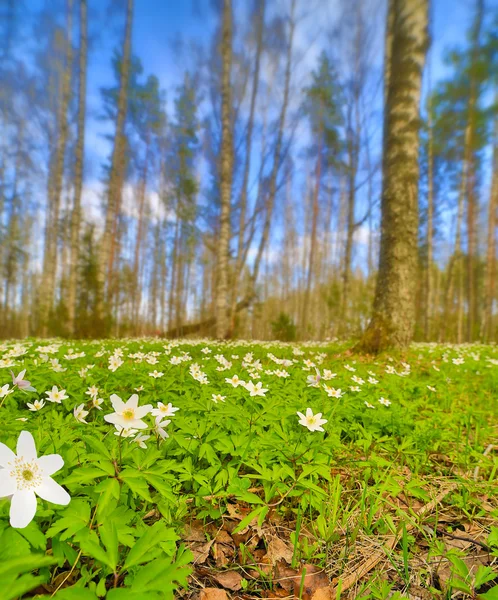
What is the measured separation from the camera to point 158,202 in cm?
1900

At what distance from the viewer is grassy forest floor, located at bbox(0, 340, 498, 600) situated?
823 mm

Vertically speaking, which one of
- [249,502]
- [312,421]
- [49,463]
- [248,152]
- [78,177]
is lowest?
[249,502]

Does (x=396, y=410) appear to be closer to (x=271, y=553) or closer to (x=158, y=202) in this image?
(x=271, y=553)

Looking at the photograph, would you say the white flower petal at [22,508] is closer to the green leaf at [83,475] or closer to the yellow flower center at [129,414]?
the green leaf at [83,475]

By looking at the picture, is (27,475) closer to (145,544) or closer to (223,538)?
(145,544)

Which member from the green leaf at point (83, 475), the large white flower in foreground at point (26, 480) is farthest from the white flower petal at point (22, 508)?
the green leaf at point (83, 475)

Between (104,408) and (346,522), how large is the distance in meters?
1.56

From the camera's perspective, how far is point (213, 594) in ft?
3.08

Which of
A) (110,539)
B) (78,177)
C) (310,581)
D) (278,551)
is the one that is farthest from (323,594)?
(78,177)

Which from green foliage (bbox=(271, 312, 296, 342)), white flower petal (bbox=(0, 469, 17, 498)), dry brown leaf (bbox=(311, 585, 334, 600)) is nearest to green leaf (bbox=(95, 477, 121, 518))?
white flower petal (bbox=(0, 469, 17, 498))

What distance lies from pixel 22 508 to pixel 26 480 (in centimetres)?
7

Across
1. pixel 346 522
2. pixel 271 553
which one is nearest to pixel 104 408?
pixel 271 553

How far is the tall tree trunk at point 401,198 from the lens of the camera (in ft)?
13.6

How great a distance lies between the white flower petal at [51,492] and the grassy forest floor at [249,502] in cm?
6
